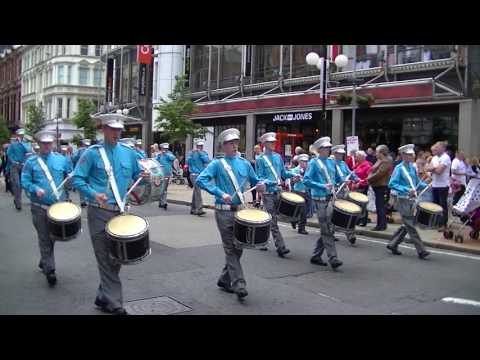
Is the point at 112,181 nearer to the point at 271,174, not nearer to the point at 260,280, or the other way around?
the point at 260,280

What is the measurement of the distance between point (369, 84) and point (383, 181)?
10645 mm

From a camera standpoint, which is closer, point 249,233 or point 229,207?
point 249,233

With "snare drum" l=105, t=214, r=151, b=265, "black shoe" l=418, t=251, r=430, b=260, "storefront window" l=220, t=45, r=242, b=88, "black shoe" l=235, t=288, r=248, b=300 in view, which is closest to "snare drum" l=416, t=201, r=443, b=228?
"black shoe" l=418, t=251, r=430, b=260

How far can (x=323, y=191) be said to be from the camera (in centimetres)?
848

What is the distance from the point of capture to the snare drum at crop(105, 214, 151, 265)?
17.5 feet

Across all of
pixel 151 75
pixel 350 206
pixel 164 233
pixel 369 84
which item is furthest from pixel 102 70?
pixel 350 206

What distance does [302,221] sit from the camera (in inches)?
471

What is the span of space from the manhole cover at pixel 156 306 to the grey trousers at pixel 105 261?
309 millimetres

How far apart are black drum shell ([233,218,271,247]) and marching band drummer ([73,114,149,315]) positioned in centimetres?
124

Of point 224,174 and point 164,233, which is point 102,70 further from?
point 224,174

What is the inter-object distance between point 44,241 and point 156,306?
6.83ft

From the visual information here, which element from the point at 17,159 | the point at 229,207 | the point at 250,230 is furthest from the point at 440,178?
the point at 17,159

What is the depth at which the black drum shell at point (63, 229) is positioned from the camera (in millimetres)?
6784
